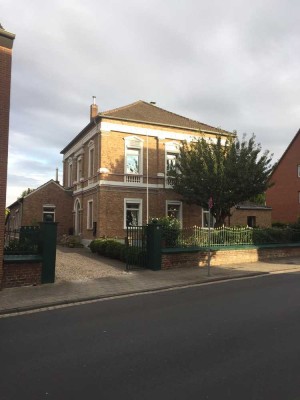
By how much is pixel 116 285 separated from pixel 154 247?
364cm

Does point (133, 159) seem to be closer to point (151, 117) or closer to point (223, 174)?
point (151, 117)

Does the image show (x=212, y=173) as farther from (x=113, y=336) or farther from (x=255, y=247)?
(x=113, y=336)

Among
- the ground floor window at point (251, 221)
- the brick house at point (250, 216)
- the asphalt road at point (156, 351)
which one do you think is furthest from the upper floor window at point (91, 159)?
the asphalt road at point (156, 351)

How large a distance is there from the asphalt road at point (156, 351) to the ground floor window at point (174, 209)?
18.8 metres

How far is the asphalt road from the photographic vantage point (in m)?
4.45

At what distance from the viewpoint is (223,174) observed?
2309 centimetres

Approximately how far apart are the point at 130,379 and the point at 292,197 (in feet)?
137

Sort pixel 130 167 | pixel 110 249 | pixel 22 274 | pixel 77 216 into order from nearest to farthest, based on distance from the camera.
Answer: pixel 22 274, pixel 110 249, pixel 130 167, pixel 77 216

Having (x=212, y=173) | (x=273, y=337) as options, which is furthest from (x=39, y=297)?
(x=212, y=173)

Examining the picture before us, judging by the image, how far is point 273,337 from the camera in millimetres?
6387

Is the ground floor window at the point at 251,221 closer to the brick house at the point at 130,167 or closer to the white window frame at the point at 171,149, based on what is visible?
the brick house at the point at 130,167

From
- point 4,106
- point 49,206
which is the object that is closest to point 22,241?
point 4,106

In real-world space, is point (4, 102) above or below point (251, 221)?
above

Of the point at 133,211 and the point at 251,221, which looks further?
the point at 251,221
